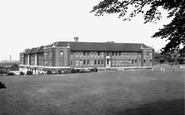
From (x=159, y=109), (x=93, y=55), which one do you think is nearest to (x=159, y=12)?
(x=159, y=109)

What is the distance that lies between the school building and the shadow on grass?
5631cm

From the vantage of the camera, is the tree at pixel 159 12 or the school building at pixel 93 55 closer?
the tree at pixel 159 12

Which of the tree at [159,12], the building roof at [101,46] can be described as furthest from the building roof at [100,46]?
the tree at [159,12]

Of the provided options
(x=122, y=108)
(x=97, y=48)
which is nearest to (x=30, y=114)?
(x=122, y=108)

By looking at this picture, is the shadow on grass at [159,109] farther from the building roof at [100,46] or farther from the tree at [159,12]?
the building roof at [100,46]

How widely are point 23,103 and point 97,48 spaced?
61626 millimetres

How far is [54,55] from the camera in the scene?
70.9 metres

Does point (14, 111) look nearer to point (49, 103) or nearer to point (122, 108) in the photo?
point (49, 103)

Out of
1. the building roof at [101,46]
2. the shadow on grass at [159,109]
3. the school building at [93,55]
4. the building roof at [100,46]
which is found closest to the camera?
the shadow on grass at [159,109]

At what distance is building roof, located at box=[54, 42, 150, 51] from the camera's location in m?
74.5

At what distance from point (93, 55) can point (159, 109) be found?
61.8 meters

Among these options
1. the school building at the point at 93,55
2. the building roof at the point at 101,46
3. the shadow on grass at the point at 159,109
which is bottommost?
the shadow on grass at the point at 159,109

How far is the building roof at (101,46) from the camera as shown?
74.5m

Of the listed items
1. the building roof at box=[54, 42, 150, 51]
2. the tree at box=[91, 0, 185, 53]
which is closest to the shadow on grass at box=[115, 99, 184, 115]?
the tree at box=[91, 0, 185, 53]
